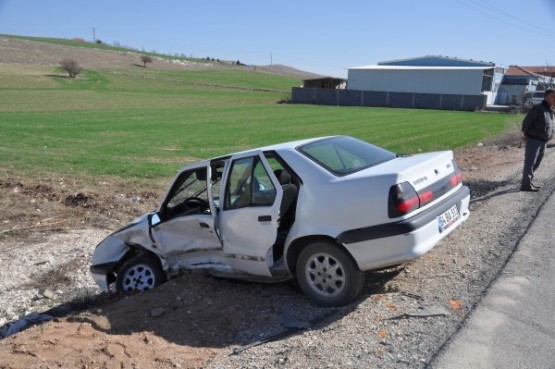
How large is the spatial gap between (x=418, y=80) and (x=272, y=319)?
223ft

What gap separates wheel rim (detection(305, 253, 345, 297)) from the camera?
487 centimetres

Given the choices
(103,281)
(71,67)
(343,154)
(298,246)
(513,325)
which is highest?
(71,67)

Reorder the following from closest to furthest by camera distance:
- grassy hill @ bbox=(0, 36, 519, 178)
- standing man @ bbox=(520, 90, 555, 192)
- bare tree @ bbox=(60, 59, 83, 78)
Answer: standing man @ bbox=(520, 90, 555, 192) < grassy hill @ bbox=(0, 36, 519, 178) < bare tree @ bbox=(60, 59, 83, 78)

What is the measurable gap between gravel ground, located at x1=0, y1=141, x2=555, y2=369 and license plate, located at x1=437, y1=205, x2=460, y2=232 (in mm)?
573

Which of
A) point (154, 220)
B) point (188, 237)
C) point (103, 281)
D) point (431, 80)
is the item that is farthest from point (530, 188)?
point (431, 80)

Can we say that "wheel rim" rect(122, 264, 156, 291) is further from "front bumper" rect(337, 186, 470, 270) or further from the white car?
"front bumper" rect(337, 186, 470, 270)

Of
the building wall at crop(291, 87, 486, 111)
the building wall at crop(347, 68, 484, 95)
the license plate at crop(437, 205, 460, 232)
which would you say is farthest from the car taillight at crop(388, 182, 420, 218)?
the building wall at crop(347, 68, 484, 95)

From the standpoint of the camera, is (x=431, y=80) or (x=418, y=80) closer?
(x=431, y=80)

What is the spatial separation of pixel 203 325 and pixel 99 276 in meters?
2.39

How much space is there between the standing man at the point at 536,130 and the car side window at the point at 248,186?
5908 mm

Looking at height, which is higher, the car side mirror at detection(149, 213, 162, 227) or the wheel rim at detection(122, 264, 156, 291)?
the car side mirror at detection(149, 213, 162, 227)

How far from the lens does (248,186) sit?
543 centimetres

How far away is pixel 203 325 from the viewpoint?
16.1 feet

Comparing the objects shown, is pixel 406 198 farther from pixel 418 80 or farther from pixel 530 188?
pixel 418 80
